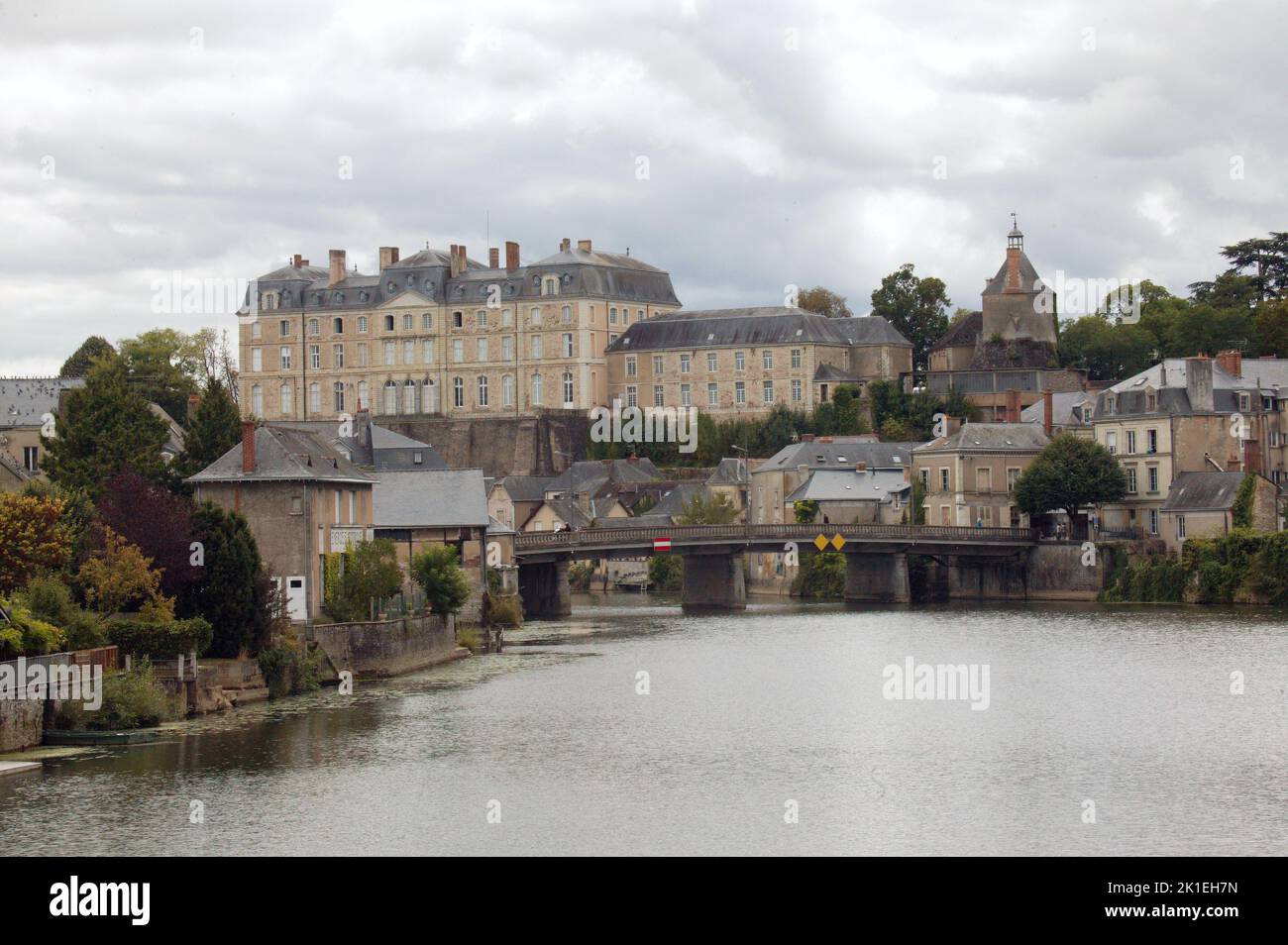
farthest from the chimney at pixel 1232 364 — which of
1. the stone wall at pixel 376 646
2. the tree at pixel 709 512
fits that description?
the stone wall at pixel 376 646

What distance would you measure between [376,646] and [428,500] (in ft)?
41.1

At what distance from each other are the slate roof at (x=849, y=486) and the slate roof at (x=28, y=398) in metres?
31.2

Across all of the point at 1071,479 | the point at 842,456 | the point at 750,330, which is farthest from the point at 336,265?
the point at 1071,479

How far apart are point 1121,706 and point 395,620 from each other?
16273 mm

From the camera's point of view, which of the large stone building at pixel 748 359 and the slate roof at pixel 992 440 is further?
the large stone building at pixel 748 359

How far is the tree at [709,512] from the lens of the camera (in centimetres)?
9094

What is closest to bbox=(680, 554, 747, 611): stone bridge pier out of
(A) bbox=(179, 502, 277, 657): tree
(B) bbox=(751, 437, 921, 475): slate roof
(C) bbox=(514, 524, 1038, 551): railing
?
(C) bbox=(514, 524, 1038, 551): railing

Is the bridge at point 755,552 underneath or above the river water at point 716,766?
above

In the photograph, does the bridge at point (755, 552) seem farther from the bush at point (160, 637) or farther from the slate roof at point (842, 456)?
the bush at point (160, 637)

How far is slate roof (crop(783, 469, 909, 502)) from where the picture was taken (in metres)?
88.5

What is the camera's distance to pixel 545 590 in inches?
3029

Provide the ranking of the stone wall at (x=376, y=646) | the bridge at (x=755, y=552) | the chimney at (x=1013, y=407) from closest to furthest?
the stone wall at (x=376, y=646) → the bridge at (x=755, y=552) → the chimney at (x=1013, y=407)

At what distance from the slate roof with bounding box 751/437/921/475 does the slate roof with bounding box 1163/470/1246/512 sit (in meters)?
18.1

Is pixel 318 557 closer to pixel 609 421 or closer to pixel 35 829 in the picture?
pixel 35 829
